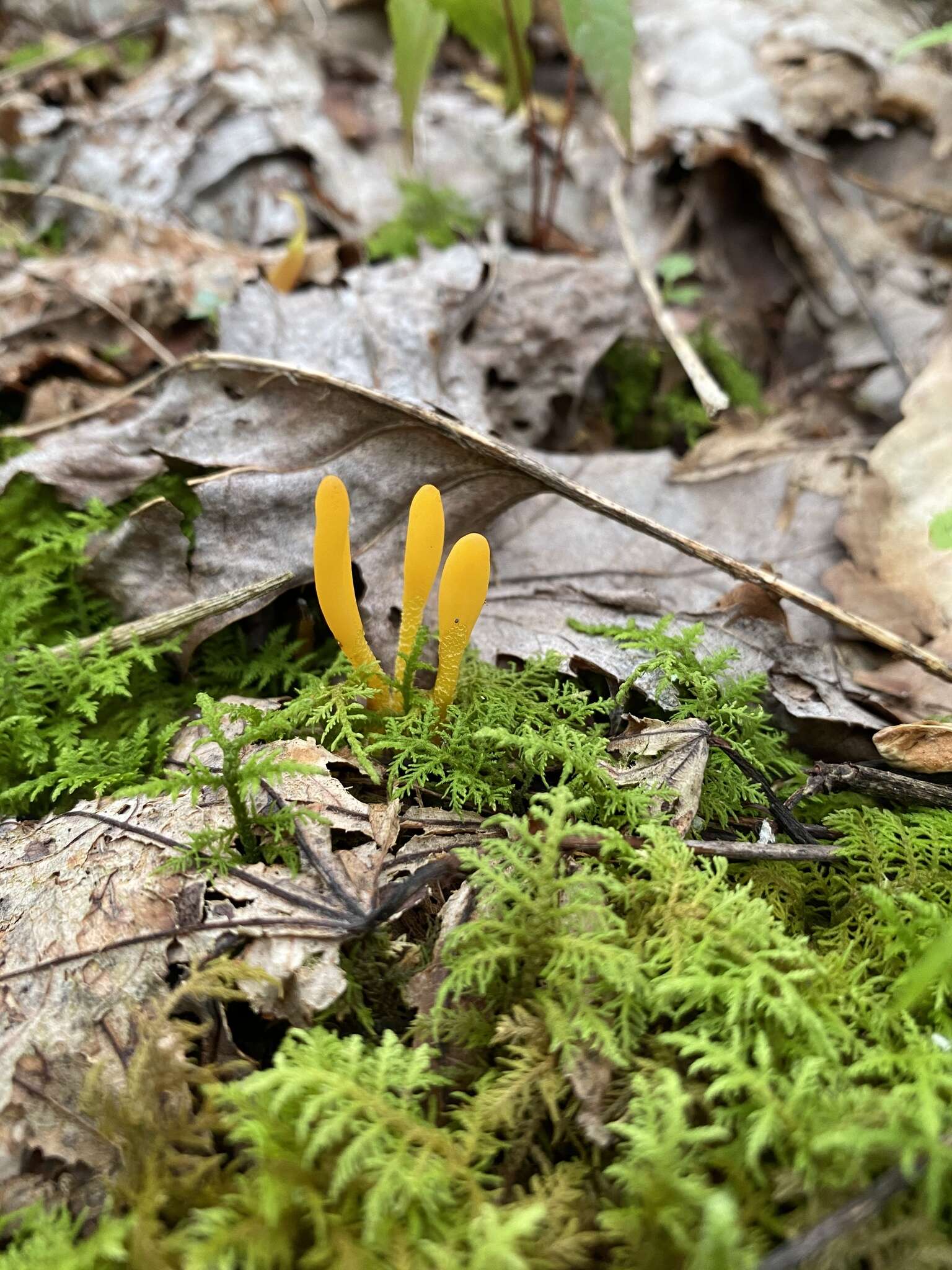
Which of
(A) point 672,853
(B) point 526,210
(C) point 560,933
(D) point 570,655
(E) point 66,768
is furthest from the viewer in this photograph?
(B) point 526,210

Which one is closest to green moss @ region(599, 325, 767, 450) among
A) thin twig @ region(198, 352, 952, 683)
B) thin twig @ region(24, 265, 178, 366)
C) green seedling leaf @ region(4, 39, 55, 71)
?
thin twig @ region(198, 352, 952, 683)

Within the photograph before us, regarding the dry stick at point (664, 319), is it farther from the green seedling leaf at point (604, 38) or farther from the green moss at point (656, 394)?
the green seedling leaf at point (604, 38)

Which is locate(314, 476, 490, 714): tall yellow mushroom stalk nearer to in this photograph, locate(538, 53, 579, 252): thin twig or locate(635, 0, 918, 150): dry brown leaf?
locate(538, 53, 579, 252): thin twig

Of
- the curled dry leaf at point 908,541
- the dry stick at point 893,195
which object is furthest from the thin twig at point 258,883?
the dry stick at point 893,195

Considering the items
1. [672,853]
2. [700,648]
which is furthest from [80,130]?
[672,853]

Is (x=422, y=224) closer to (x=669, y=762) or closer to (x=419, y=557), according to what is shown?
(x=419, y=557)

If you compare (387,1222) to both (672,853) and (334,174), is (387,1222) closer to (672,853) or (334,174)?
(672,853)
